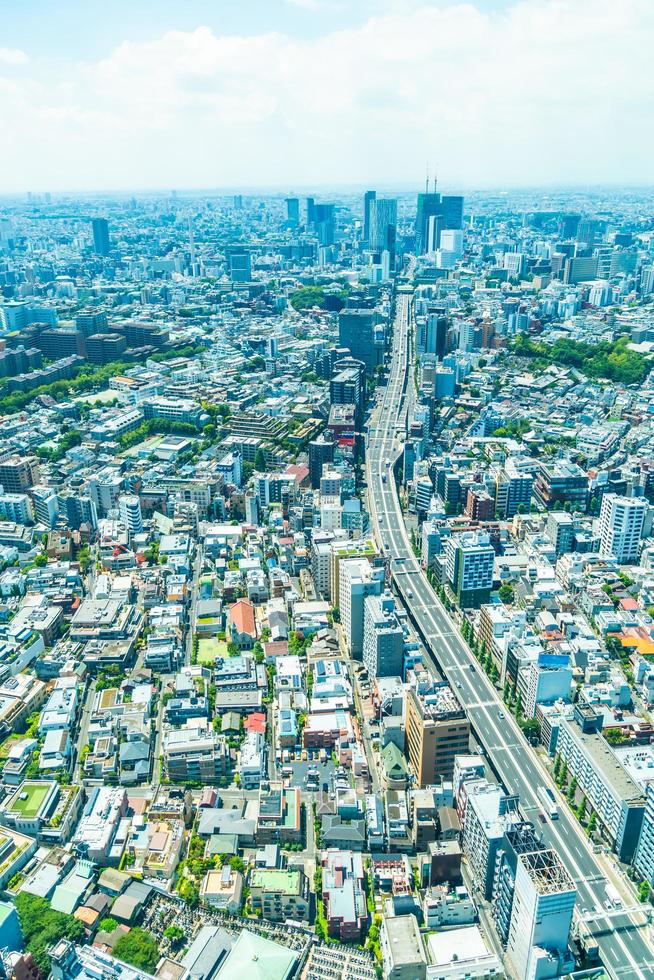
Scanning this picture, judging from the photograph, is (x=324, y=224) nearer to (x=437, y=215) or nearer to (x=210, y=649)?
(x=437, y=215)

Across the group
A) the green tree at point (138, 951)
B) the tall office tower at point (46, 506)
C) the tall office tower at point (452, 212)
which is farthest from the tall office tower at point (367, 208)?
the green tree at point (138, 951)

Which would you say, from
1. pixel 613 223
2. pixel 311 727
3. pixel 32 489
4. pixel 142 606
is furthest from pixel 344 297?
pixel 613 223

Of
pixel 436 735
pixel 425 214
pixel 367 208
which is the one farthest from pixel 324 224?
pixel 436 735

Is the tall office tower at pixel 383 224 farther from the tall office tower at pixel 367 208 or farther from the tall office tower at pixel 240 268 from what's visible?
the tall office tower at pixel 240 268

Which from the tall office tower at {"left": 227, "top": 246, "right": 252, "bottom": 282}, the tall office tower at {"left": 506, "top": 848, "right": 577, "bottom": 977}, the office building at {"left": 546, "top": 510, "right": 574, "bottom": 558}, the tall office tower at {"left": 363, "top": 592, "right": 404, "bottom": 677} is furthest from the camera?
the tall office tower at {"left": 227, "top": 246, "right": 252, "bottom": 282}

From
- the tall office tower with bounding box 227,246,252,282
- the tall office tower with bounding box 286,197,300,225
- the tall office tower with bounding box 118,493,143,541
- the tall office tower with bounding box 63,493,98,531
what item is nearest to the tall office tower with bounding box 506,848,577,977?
the tall office tower with bounding box 118,493,143,541

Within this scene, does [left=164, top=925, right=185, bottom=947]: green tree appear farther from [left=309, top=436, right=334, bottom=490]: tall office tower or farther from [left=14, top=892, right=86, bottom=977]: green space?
[left=309, top=436, right=334, bottom=490]: tall office tower
